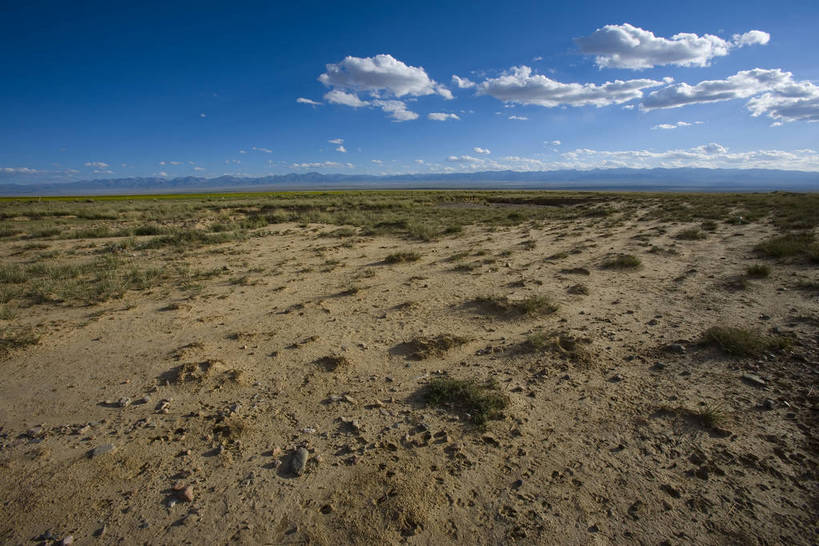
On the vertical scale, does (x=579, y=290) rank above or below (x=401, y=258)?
below

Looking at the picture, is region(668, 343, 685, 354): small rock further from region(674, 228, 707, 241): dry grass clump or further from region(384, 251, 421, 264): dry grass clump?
region(674, 228, 707, 241): dry grass clump

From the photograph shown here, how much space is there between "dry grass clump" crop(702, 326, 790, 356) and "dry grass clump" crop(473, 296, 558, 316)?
235 centimetres

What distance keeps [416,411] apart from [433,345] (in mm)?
1606

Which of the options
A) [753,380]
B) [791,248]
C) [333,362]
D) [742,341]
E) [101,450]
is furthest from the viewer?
[791,248]

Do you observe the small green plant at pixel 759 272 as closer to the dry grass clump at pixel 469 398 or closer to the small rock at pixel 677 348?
the small rock at pixel 677 348

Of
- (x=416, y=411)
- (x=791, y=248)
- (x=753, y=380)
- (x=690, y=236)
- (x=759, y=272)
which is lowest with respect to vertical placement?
(x=416, y=411)

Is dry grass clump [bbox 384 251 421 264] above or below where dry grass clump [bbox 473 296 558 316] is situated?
above

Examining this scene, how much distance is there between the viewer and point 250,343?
584 centimetres

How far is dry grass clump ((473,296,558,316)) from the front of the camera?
6.77 m

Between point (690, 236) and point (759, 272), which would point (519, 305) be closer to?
point (759, 272)

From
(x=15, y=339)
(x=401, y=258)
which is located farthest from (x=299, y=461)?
(x=401, y=258)

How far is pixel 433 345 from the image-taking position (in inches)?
218

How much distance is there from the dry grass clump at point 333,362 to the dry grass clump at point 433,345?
3.23ft

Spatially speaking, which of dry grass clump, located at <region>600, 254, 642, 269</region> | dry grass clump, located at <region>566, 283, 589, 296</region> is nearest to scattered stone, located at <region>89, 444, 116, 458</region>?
dry grass clump, located at <region>566, 283, 589, 296</region>
